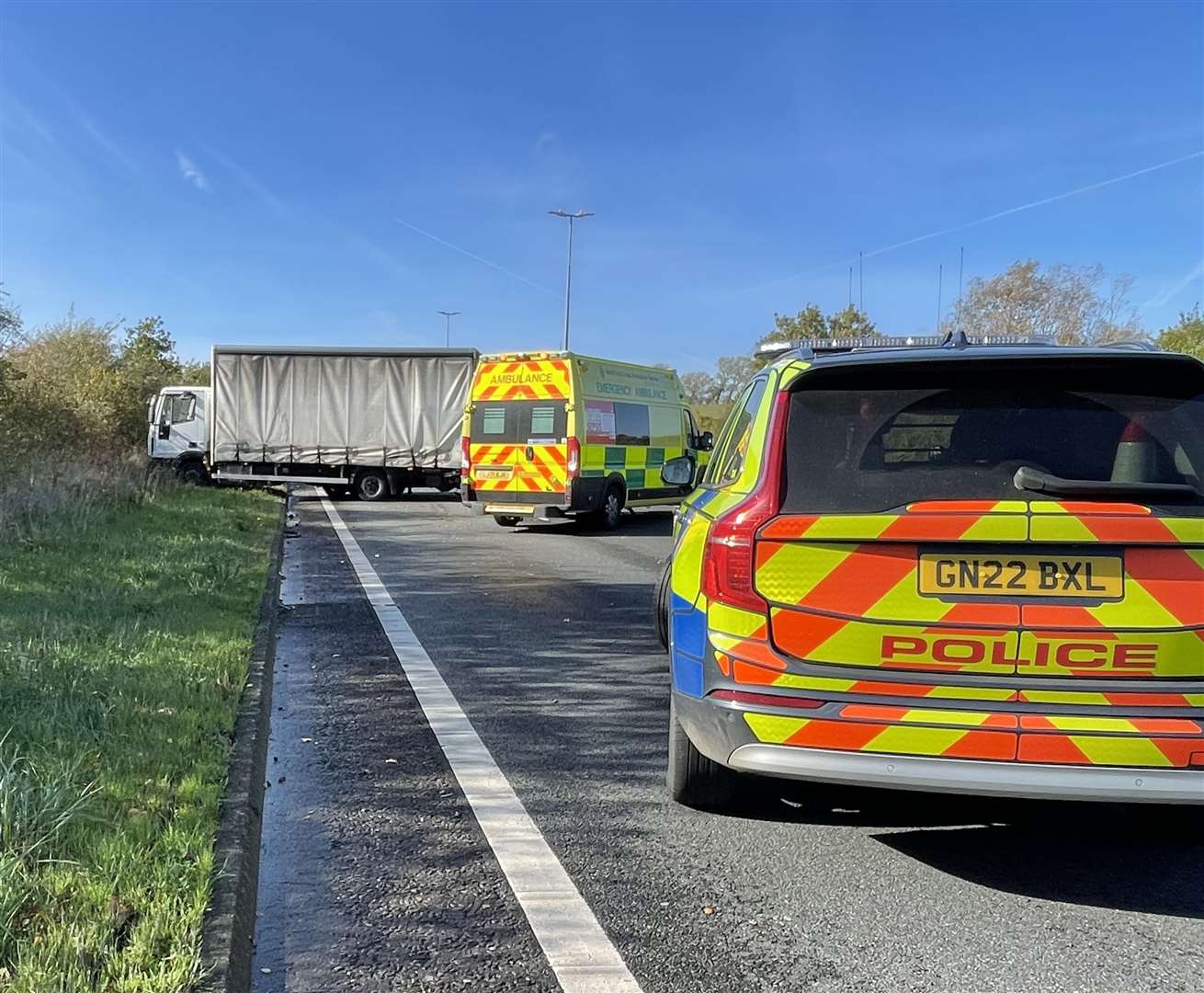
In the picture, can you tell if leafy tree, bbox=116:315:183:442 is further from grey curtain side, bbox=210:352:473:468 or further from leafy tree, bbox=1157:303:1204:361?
leafy tree, bbox=1157:303:1204:361

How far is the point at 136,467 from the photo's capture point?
55.1ft

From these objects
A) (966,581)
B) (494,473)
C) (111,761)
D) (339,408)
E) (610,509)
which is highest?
(339,408)

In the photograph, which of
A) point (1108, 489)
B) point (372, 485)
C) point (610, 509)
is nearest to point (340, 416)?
point (372, 485)

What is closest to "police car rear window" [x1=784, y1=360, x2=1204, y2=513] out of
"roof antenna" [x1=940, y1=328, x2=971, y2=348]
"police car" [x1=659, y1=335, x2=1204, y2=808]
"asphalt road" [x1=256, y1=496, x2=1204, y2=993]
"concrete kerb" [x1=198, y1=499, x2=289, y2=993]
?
"police car" [x1=659, y1=335, x2=1204, y2=808]

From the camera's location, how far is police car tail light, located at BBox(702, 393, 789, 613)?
3.01 meters

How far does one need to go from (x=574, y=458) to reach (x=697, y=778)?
10397mm

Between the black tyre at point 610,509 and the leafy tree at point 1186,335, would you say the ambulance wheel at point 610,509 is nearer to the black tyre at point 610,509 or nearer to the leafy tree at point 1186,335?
the black tyre at point 610,509

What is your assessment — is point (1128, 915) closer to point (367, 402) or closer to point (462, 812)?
point (462, 812)

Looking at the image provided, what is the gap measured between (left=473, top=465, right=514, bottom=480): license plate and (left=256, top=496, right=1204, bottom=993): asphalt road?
29.5ft

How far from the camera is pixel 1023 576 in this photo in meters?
2.82

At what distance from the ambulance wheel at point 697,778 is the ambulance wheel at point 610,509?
1120cm

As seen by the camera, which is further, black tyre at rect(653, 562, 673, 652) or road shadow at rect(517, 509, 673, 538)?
road shadow at rect(517, 509, 673, 538)

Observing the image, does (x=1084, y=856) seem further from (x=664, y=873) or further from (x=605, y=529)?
(x=605, y=529)

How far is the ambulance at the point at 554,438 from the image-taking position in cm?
1401
